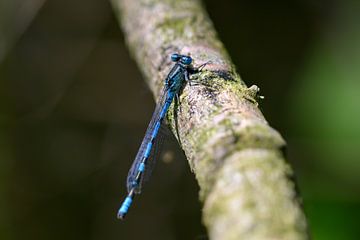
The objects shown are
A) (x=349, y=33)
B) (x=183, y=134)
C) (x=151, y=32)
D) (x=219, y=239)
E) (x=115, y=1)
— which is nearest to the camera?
(x=219, y=239)

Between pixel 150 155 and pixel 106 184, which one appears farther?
pixel 106 184

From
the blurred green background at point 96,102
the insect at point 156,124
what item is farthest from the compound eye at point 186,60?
the blurred green background at point 96,102

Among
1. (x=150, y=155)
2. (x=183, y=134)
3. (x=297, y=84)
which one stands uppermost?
(x=297, y=84)

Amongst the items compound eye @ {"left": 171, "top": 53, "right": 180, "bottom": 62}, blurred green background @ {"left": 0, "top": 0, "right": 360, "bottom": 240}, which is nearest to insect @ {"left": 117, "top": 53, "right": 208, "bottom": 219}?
compound eye @ {"left": 171, "top": 53, "right": 180, "bottom": 62}

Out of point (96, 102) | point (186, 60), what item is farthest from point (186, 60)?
point (96, 102)

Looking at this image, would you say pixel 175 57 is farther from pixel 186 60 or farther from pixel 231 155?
pixel 231 155

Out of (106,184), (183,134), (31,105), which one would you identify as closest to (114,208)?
(106,184)

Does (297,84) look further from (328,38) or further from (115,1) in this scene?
(115,1)
